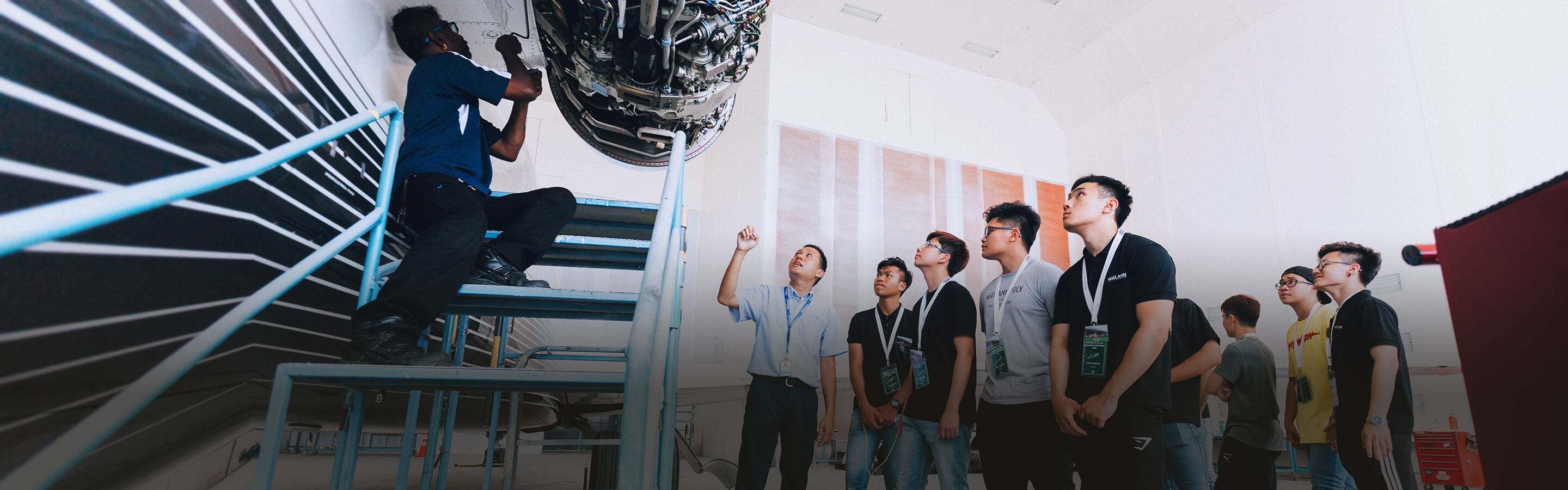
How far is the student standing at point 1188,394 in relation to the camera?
2492mm

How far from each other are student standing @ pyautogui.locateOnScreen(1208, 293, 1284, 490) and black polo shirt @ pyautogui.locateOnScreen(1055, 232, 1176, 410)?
1129 mm

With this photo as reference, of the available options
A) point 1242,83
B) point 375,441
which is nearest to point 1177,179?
point 1242,83

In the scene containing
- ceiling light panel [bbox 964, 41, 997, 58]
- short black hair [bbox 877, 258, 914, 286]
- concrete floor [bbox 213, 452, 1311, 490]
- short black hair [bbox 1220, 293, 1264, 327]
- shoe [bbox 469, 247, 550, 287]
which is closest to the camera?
shoe [bbox 469, 247, 550, 287]

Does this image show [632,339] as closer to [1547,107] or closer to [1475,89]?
[1547,107]

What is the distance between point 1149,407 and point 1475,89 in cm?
444

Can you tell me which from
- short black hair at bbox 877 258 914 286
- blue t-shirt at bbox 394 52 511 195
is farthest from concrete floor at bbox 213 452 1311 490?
blue t-shirt at bbox 394 52 511 195

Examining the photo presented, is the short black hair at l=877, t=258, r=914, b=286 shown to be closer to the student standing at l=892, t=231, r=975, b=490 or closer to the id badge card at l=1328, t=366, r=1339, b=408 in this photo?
the student standing at l=892, t=231, r=975, b=490

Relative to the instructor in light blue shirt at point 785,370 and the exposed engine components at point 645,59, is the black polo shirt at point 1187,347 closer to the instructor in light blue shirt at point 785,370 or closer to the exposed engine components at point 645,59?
the instructor in light blue shirt at point 785,370

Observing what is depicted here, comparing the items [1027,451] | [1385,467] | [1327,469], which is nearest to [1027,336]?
[1027,451]

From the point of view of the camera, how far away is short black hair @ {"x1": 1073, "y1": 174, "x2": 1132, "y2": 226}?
2107mm

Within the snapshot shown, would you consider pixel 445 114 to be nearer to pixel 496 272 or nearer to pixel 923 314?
pixel 496 272

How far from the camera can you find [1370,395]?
2.27 meters

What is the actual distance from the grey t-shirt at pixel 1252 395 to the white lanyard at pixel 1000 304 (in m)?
1.08

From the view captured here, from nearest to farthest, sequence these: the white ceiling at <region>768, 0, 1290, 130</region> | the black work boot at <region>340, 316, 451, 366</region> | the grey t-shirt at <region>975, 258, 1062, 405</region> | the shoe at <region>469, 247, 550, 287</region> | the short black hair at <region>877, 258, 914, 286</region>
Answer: the black work boot at <region>340, 316, 451, 366</region>
the shoe at <region>469, 247, 550, 287</region>
the grey t-shirt at <region>975, 258, 1062, 405</region>
the short black hair at <region>877, 258, 914, 286</region>
the white ceiling at <region>768, 0, 1290, 130</region>
